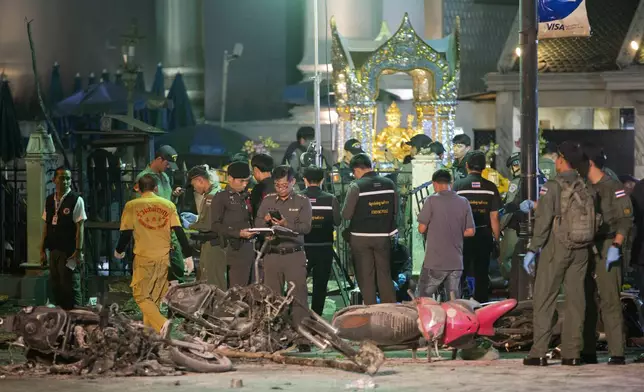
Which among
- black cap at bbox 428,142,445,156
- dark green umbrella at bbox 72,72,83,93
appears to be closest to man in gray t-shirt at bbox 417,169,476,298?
black cap at bbox 428,142,445,156

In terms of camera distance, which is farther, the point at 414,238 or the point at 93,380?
the point at 414,238

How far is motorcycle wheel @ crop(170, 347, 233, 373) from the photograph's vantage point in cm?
1288

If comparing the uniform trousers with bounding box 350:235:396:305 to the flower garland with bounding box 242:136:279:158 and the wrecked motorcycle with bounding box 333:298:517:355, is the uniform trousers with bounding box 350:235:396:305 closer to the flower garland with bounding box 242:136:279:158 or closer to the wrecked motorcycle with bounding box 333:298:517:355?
the wrecked motorcycle with bounding box 333:298:517:355

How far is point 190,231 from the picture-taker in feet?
58.2

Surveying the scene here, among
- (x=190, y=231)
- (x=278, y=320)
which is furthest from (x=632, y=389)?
(x=190, y=231)

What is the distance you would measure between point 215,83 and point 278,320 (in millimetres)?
18502

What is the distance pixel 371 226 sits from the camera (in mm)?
16250

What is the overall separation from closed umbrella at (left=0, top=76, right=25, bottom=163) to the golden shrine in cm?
665

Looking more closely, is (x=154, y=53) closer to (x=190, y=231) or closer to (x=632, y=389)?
(x=190, y=231)

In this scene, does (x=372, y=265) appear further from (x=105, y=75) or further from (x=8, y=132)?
(x=105, y=75)

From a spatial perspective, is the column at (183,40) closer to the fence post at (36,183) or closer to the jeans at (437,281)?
the fence post at (36,183)

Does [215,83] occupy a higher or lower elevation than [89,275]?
higher

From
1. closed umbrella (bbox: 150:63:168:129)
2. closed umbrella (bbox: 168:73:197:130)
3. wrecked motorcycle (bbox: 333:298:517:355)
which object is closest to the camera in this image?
wrecked motorcycle (bbox: 333:298:517:355)

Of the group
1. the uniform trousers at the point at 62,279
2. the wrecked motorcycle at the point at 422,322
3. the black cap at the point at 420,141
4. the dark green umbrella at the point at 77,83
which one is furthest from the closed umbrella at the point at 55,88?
the wrecked motorcycle at the point at 422,322
